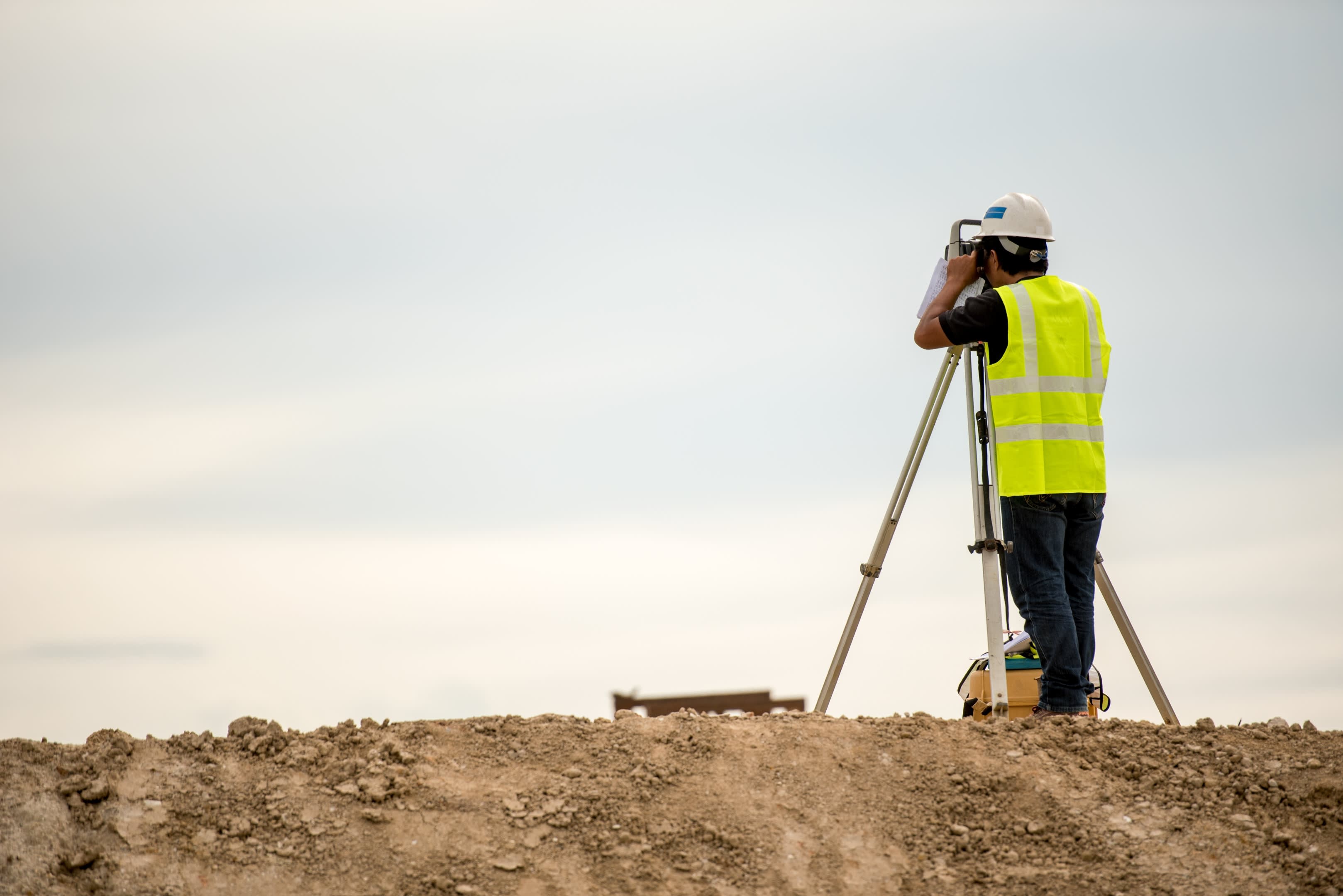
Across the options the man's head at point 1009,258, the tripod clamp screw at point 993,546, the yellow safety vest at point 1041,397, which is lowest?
the tripod clamp screw at point 993,546

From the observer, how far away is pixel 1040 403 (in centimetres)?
607

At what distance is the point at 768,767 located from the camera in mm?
5309

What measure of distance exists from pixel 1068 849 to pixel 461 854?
2.44 m

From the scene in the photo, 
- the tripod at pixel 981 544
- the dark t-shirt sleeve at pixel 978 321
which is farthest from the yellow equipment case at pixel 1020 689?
the dark t-shirt sleeve at pixel 978 321

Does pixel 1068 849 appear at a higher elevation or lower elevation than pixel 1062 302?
lower

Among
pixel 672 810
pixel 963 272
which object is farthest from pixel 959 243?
pixel 672 810

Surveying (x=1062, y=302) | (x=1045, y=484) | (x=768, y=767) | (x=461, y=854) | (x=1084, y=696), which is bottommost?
(x=461, y=854)

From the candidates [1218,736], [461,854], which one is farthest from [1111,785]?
[461,854]

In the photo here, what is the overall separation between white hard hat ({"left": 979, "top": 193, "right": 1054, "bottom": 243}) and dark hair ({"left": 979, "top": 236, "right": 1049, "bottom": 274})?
0.05m

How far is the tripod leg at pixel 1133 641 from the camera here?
6625 millimetres

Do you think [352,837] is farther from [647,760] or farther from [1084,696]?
[1084,696]

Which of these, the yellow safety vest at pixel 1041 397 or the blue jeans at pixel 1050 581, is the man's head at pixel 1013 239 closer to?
the yellow safety vest at pixel 1041 397

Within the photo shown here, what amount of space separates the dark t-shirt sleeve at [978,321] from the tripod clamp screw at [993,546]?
95 centimetres

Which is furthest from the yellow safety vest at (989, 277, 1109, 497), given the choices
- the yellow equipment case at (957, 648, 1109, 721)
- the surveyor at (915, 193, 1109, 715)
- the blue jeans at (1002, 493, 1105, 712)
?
the yellow equipment case at (957, 648, 1109, 721)
